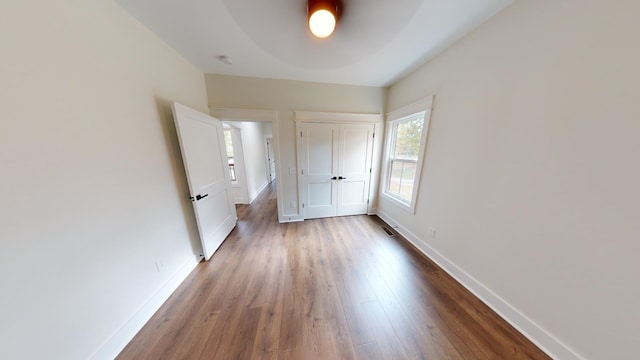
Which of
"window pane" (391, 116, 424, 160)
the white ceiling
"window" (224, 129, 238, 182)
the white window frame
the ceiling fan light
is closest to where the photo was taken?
the ceiling fan light

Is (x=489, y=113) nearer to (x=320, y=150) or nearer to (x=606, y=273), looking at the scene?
(x=606, y=273)

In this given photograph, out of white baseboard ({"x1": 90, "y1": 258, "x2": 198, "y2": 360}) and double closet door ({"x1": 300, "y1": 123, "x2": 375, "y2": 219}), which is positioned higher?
double closet door ({"x1": 300, "y1": 123, "x2": 375, "y2": 219})

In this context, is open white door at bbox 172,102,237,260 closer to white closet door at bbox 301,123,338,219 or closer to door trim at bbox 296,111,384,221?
door trim at bbox 296,111,384,221

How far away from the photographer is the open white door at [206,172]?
1.83 meters

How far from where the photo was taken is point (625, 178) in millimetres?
898

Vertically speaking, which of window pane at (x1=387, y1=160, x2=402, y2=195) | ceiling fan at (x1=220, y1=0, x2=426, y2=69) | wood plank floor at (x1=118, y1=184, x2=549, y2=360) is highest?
ceiling fan at (x1=220, y1=0, x2=426, y2=69)

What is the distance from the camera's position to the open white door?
183cm

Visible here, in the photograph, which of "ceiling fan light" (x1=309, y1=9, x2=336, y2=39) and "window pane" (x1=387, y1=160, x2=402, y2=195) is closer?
"ceiling fan light" (x1=309, y1=9, x2=336, y2=39)

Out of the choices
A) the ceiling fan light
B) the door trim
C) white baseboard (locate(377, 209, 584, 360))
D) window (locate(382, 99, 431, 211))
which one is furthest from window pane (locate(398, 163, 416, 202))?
the ceiling fan light

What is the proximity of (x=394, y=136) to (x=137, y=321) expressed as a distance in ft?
12.0

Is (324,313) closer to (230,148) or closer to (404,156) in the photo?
(404,156)

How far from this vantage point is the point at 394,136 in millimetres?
→ 2973

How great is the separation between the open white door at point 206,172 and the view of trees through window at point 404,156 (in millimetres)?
2754

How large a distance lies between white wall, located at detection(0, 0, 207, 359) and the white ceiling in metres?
0.32
